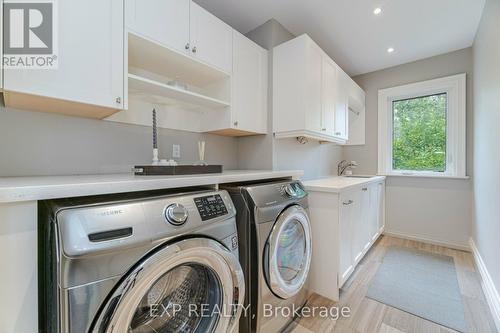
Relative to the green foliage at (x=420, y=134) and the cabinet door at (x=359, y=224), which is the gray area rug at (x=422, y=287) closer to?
the cabinet door at (x=359, y=224)

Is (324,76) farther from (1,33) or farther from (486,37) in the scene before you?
(1,33)

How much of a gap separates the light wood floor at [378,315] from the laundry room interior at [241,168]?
0.01 meters

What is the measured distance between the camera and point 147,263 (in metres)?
0.73

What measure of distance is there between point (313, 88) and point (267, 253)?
157 centimetres

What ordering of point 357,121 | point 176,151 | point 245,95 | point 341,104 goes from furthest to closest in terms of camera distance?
point 357,121 < point 341,104 < point 245,95 < point 176,151

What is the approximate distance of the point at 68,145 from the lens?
1302mm

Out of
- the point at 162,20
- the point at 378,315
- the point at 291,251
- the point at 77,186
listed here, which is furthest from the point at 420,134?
the point at 77,186

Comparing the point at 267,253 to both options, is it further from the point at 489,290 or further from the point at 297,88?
the point at 489,290

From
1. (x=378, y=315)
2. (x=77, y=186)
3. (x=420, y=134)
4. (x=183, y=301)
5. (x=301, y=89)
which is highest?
(x=301, y=89)

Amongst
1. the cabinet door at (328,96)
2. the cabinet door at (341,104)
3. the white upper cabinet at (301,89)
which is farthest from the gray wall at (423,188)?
the white upper cabinet at (301,89)

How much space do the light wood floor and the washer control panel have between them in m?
1.07

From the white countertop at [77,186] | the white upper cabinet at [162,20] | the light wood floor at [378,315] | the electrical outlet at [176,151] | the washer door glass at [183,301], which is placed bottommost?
the light wood floor at [378,315]

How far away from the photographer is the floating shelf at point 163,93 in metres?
1.34

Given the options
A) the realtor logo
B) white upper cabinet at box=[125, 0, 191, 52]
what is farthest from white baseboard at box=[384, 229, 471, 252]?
the realtor logo
